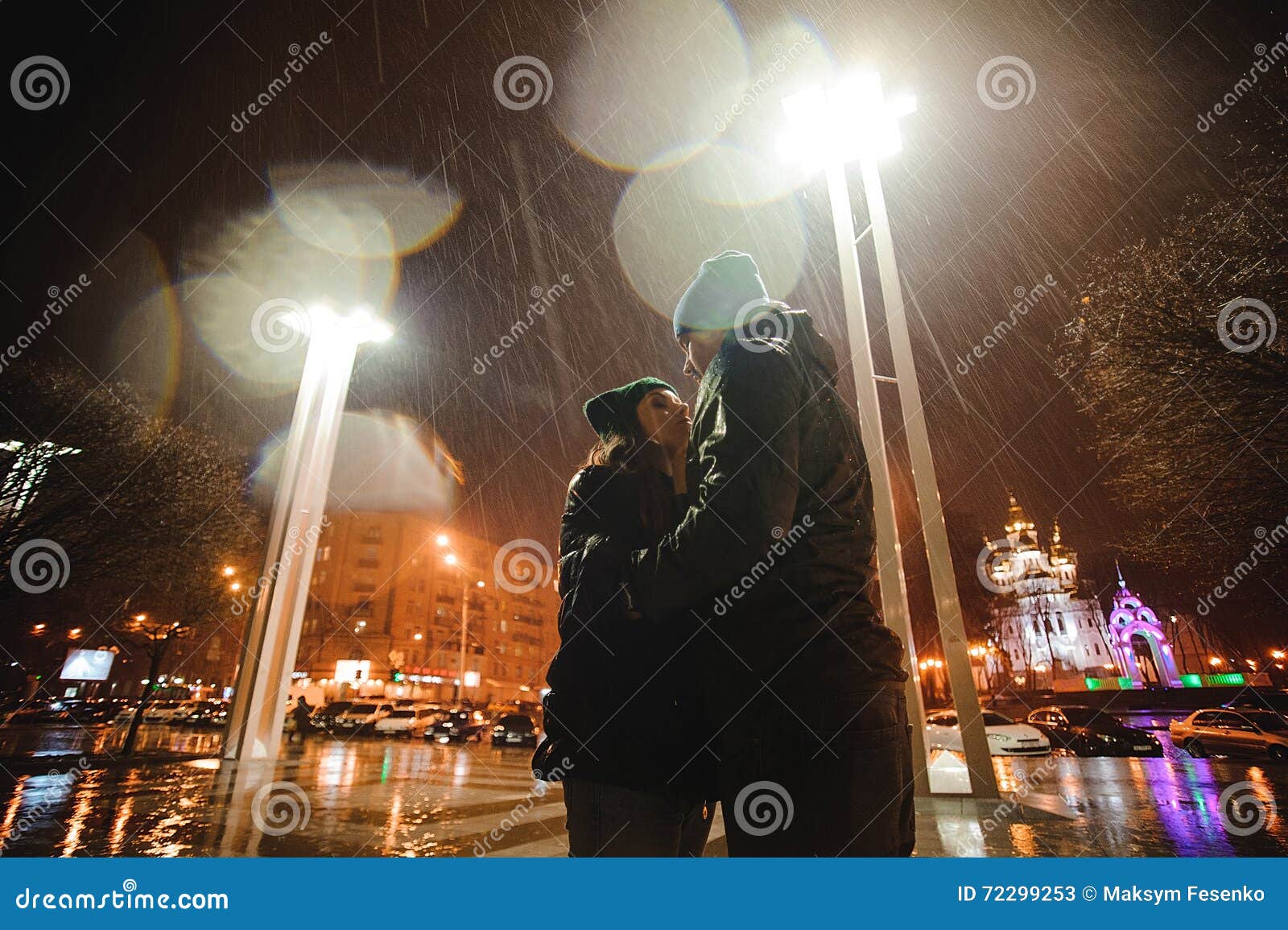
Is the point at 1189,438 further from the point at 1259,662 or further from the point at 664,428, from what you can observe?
the point at 1259,662

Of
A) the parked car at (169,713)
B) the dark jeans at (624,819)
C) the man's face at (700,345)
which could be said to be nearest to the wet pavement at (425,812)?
the dark jeans at (624,819)

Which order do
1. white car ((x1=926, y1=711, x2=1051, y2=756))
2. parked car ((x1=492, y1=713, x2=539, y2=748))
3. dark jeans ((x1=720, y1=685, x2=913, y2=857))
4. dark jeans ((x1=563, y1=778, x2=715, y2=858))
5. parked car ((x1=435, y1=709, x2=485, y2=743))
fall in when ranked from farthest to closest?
parked car ((x1=435, y1=709, x2=485, y2=743))
parked car ((x1=492, y1=713, x2=539, y2=748))
white car ((x1=926, y1=711, x2=1051, y2=756))
dark jeans ((x1=563, y1=778, x2=715, y2=858))
dark jeans ((x1=720, y1=685, x2=913, y2=857))

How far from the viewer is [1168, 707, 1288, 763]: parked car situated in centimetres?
1688

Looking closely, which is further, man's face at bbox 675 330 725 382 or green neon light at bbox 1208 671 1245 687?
green neon light at bbox 1208 671 1245 687

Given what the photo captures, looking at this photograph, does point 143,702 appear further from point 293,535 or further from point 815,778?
point 815,778

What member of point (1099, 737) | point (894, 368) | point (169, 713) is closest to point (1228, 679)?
point (1099, 737)

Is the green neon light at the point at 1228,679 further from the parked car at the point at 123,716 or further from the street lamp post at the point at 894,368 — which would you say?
the parked car at the point at 123,716

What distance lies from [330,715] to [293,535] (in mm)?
25594

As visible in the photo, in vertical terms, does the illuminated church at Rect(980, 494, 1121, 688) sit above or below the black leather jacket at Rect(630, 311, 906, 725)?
above

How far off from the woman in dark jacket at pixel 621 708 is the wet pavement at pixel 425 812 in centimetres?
445

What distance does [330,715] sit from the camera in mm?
33594

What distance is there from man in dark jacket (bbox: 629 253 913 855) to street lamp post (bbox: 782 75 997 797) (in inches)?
232

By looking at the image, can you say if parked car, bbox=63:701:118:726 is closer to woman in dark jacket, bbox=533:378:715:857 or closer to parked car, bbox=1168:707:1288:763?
woman in dark jacket, bbox=533:378:715:857

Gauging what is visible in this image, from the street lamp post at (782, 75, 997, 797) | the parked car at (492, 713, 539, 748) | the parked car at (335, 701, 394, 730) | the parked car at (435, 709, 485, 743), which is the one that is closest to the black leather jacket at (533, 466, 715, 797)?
the street lamp post at (782, 75, 997, 797)
